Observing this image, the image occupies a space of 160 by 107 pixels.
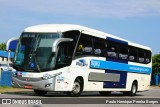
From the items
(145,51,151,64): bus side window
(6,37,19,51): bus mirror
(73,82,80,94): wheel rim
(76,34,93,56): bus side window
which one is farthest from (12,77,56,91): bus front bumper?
(145,51,151,64): bus side window

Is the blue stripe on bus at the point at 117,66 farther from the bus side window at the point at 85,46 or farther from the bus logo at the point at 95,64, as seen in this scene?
the bus side window at the point at 85,46

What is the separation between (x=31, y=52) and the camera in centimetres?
2008

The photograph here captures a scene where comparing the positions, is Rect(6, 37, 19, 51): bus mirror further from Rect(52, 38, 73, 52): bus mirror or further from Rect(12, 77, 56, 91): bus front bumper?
Rect(52, 38, 73, 52): bus mirror

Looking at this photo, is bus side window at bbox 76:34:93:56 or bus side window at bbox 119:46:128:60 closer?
bus side window at bbox 76:34:93:56

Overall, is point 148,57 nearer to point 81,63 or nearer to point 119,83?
point 119,83

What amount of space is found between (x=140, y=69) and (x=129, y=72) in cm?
203

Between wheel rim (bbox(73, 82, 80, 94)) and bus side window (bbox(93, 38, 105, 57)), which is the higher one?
bus side window (bbox(93, 38, 105, 57))

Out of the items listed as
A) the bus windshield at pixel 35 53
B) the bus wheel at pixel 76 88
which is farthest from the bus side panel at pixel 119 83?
the bus windshield at pixel 35 53

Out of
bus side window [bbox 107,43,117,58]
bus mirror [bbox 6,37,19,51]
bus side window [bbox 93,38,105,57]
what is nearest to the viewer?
bus mirror [bbox 6,37,19,51]

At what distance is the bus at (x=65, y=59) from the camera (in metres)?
19.8

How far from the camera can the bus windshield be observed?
19734 mm

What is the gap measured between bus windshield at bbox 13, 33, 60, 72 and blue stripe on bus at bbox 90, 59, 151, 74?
3387mm

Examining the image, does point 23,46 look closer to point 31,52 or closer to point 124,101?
point 31,52

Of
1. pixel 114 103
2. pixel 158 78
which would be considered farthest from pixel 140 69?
pixel 158 78
